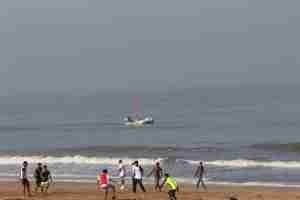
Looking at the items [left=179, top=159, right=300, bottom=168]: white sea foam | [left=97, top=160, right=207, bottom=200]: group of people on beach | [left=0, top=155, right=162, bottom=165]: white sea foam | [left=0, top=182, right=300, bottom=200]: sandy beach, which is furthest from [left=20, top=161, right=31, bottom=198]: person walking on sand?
[left=0, top=155, right=162, bottom=165]: white sea foam

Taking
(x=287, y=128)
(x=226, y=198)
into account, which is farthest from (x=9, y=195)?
(x=287, y=128)

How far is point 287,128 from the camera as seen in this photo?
85562 millimetres

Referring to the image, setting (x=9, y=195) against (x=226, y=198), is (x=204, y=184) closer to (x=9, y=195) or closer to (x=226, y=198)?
(x=226, y=198)

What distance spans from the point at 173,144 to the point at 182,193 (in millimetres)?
37727

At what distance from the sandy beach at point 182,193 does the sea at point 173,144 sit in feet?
9.52

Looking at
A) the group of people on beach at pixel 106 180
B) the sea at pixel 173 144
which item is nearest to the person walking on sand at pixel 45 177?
the group of people on beach at pixel 106 180

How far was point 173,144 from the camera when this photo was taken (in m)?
71.0

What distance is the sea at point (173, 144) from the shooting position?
149ft

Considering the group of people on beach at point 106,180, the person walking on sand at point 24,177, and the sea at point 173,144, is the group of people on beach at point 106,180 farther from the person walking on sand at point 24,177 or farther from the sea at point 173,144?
the sea at point 173,144

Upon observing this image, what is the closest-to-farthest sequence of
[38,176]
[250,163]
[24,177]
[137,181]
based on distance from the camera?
[24,177], [38,176], [137,181], [250,163]

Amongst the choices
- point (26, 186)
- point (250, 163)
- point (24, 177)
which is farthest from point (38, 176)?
point (250, 163)

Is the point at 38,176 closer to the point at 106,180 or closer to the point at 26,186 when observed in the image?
the point at 26,186

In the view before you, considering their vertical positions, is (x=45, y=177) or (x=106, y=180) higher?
(x=45, y=177)

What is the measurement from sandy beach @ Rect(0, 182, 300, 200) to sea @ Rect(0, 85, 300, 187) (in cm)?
290
